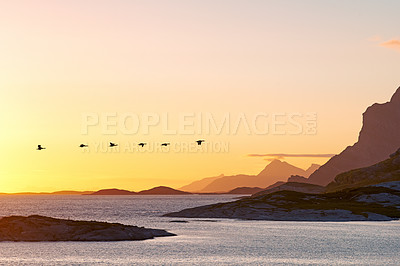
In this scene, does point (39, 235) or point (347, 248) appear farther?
point (39, 235)

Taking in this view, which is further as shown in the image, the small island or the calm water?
the small island

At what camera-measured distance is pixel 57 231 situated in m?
141

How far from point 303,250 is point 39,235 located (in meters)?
55.5

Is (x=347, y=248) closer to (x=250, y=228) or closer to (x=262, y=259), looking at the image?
(x=262, y=259)

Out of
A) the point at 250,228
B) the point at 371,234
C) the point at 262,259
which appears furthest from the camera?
the point at 250,228

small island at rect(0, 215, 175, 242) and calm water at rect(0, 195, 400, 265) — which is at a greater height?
small island at rect(0, 215, 175, 242)

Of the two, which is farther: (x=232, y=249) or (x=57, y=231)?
(x=57, y=231)

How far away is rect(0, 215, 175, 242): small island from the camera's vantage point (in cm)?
13988

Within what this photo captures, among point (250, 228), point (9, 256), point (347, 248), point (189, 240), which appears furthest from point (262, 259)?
point (250, 228)

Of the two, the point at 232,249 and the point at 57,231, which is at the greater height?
the point at 57,231

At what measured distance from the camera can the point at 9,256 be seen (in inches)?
4614

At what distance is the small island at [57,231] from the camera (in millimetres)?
139875

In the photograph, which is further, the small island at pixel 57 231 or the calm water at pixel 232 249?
the small island at pixel 57 231

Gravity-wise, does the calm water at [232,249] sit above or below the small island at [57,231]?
below
